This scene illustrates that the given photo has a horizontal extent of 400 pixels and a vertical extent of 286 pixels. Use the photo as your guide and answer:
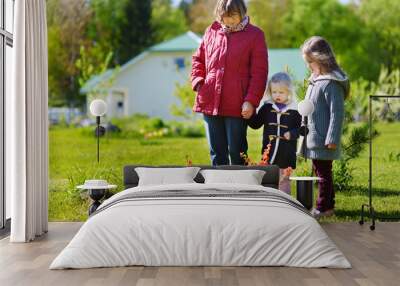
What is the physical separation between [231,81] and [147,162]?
2.82 meters

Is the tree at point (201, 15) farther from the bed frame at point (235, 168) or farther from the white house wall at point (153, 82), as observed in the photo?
the bed frame at point (235, 168)

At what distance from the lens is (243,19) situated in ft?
22.4

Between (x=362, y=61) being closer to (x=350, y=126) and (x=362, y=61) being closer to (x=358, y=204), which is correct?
(x=350, y=126)

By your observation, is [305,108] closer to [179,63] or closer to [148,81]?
[179,63]

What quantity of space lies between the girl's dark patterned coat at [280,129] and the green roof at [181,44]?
98.6 inches

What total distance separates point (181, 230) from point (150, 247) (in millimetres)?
231

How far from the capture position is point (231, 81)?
265 inches

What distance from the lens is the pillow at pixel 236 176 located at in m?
6.06

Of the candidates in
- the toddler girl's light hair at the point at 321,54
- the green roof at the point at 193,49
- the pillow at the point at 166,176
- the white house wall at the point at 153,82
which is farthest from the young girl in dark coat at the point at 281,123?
the white house wall at the point at 153,82

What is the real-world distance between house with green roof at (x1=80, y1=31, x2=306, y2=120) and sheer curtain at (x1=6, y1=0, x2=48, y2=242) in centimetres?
363

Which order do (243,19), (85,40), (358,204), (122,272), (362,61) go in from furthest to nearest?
(85,40) < (362,61) < (358,204) < (243,19) < (122,272)

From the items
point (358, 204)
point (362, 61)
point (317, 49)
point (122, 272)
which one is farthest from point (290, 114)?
point (122, 272)

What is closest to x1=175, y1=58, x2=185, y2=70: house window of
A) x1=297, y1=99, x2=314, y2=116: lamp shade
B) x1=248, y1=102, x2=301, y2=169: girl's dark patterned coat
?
x1=248, y1=102, x2=301, y2=169: girl's dark patterned coat

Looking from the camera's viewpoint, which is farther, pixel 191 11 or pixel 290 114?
pixel 191 11
